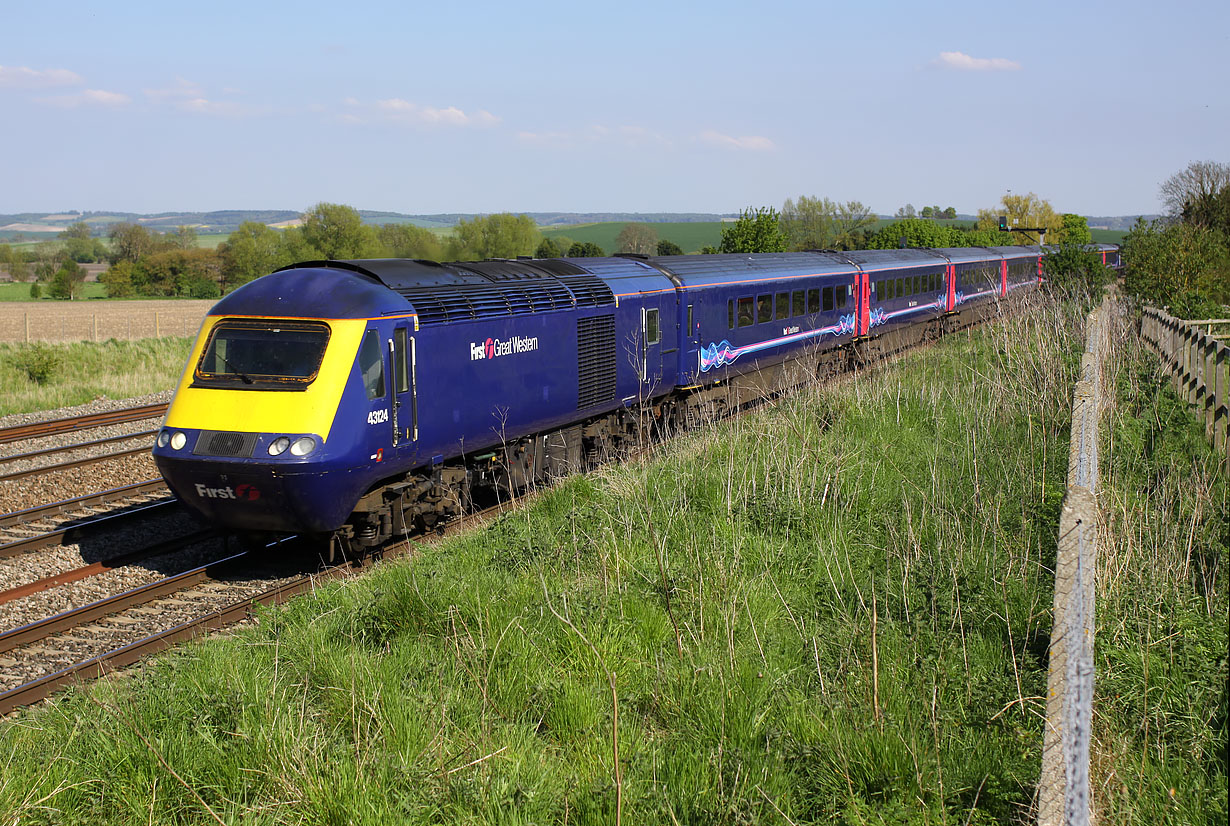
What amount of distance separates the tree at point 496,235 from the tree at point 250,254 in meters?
15.7

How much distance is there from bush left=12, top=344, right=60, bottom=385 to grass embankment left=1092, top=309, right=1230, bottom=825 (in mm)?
25252

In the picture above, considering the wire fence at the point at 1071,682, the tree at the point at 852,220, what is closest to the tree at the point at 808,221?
the tree at the point at 852,220

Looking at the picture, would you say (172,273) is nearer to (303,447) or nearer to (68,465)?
(68,465)

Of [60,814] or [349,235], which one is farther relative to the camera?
[349,235]

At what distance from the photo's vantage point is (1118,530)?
712 cm

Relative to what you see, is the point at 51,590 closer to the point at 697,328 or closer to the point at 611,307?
the point at 611,307

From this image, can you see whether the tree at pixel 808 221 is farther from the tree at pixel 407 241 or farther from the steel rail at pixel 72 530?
the steel rail at pixel 72 530

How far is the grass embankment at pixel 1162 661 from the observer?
4.23 metres

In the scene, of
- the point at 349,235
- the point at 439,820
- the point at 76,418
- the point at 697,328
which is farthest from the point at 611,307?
the point at 349,235

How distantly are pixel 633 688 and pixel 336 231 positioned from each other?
71128mm

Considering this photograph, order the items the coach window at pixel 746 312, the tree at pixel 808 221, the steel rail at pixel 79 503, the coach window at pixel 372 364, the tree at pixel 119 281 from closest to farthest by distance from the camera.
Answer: the coach window at pixel 372 364
the steel rail at pixel 79 503
the coach window at pixel 746 312
the tree at pixel 119 281
the tree at pixel 808 221

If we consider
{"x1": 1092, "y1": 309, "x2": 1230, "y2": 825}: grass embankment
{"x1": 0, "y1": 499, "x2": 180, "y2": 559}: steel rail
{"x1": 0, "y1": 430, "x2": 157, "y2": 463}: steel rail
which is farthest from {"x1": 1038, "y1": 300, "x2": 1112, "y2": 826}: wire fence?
{"x1": 0, "y1": 430, "x2": 157, "y2": 463}: steel rail

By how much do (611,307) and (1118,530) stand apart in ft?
28.5

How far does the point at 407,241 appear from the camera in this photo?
2936 inches
